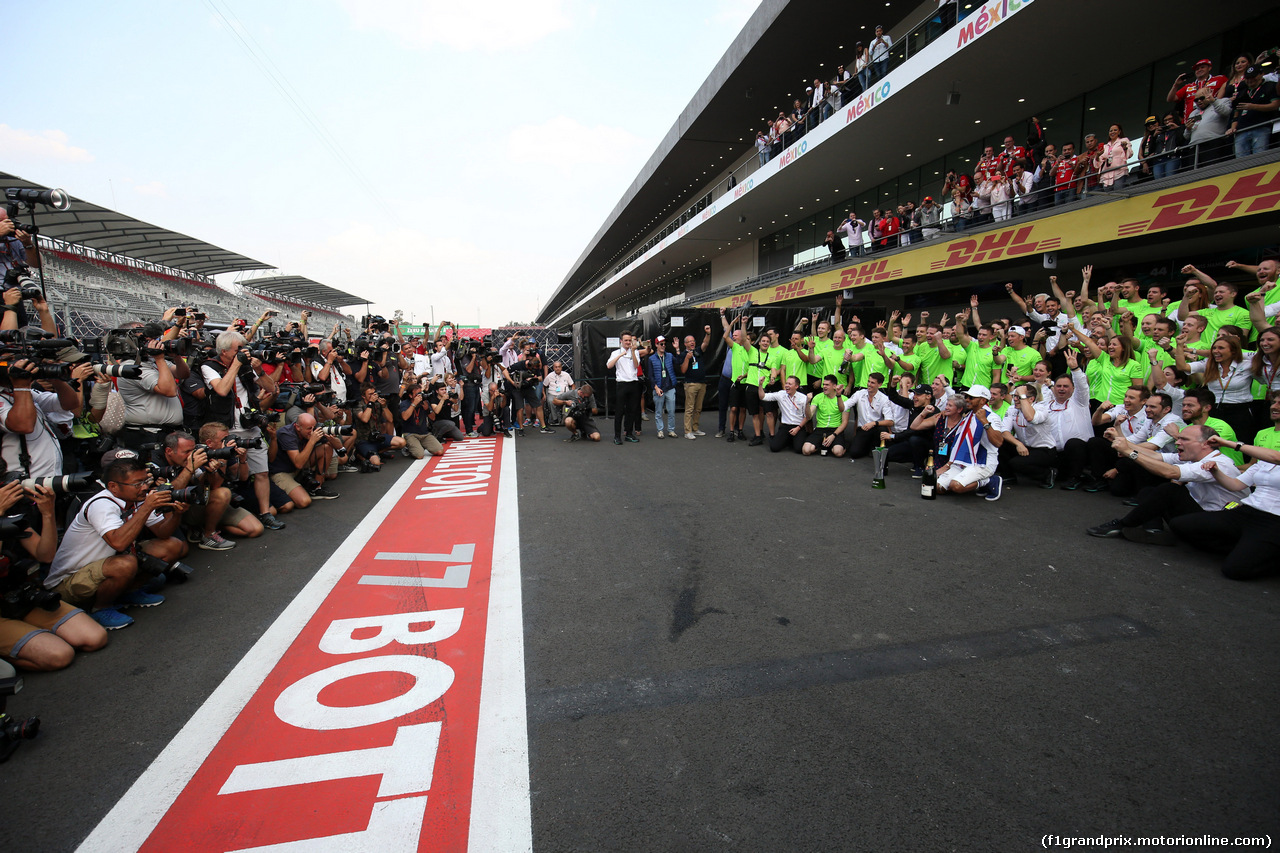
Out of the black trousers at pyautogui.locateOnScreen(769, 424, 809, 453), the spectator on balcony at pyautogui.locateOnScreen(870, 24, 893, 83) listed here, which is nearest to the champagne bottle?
the black trousers at pyautogui.locateOnScreen(769, 424, 809, 453)

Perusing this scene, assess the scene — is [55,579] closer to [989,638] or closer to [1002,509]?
[989,638]

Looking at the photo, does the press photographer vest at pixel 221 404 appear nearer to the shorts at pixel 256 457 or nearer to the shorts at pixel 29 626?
the shorts at pixel 256 457

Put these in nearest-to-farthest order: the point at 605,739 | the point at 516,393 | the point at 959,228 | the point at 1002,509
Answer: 1. the point at 605,739
2. the point at 1002,509
3. the point at 516,393
4. the point at 959,228

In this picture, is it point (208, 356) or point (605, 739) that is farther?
point (208, 356)

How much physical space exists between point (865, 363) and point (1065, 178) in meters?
7.07

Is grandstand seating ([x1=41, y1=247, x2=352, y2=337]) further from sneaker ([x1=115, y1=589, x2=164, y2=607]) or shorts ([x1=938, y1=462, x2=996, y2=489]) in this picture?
shorts ([x1=938, y1=462, x2=996, y2=489])

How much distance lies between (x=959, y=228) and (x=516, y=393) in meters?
11.7

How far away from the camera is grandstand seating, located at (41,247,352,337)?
43.4ft

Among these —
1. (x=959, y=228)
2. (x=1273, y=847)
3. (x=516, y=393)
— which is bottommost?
(x=1273, y=847)

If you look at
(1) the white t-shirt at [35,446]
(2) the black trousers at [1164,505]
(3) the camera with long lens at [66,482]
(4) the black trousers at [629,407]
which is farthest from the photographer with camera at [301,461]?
(2) the black trousers at [1164,505]

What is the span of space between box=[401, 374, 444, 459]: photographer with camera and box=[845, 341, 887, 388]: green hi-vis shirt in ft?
22.5

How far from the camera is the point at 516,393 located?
11750 mm

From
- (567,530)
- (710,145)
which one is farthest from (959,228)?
(710,145)

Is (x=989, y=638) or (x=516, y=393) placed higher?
(x=516, y=393)
